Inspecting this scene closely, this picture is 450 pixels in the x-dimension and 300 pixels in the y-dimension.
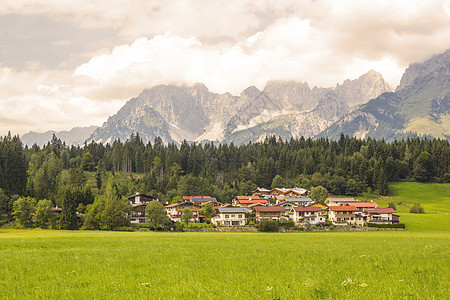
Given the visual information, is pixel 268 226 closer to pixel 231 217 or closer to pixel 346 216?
pixel 231 217

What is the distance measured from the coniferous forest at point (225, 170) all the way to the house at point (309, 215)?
42.3 meters

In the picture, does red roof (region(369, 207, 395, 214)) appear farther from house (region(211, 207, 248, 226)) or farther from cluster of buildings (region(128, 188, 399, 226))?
house (region(211, 207, 248, 226))

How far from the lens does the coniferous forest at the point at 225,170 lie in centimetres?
12962

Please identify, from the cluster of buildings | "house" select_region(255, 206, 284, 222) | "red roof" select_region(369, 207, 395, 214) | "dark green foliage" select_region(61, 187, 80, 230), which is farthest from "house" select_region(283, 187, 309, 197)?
"dark green foliage" select_region(61, 187, 80, 230)

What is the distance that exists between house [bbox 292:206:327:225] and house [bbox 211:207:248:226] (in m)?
17.3

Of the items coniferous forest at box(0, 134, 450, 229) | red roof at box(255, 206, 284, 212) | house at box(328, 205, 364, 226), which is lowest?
house at box(328, 205, 364, 226)

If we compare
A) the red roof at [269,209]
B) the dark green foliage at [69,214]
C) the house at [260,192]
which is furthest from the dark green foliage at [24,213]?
the house at [260,192]

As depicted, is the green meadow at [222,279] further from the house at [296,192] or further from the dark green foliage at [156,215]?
the house at [296,192]

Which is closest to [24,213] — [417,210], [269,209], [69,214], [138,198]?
[69,214]

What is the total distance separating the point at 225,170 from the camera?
7407 inches

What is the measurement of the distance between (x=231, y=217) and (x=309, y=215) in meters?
26.1

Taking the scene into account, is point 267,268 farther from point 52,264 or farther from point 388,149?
point 388,149

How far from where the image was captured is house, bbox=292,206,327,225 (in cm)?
11206

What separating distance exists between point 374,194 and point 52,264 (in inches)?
6262
